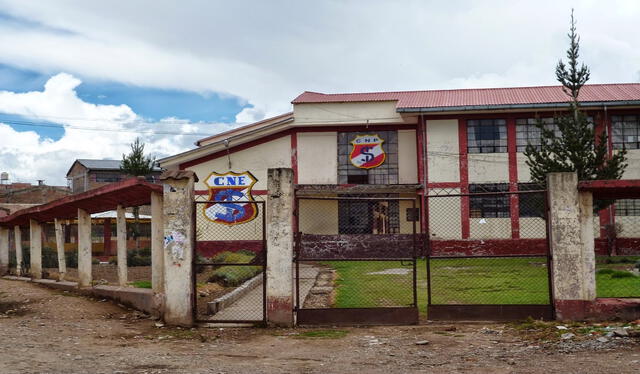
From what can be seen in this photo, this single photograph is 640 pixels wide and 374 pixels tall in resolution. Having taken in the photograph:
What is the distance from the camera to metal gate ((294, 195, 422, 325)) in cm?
933

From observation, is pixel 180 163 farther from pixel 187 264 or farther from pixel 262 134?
pixel 187 264

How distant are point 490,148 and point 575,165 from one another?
16.0 ft

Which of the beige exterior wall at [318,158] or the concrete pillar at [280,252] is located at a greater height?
the beige exterior wall at [318,158]

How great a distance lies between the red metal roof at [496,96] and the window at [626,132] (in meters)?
0.86

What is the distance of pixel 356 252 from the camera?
Result: 2412 cm

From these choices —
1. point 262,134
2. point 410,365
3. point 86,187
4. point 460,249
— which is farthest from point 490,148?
point 86,187

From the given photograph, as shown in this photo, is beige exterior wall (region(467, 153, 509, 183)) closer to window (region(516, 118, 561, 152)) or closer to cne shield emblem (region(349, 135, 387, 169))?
window (region(516, 118, 561, 152))

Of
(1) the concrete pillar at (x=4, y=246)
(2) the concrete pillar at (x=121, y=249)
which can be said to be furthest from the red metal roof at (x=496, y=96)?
(2) the concrete pillar at (x=121, y=249)

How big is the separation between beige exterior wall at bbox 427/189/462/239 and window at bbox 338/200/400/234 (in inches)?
69.6

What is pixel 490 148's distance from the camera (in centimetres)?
2541

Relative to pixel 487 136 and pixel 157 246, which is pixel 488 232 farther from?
pixel 157 246

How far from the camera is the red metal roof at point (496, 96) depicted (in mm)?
25750

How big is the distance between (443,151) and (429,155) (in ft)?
1.98

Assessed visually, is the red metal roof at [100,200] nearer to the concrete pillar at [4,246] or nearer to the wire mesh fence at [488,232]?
the concrete pillar at [4,246]
